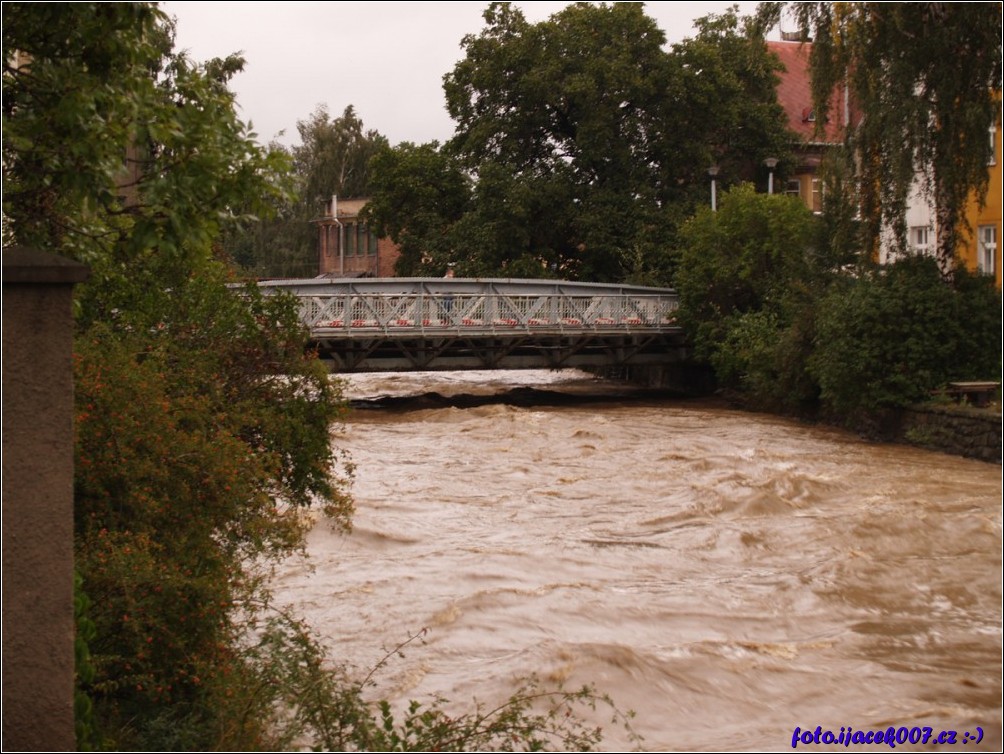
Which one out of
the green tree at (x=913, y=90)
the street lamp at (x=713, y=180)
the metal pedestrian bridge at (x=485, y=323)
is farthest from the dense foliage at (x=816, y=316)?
the street lamp at (x=713, y=180)

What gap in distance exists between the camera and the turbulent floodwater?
1048cm

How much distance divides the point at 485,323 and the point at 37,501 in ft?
103

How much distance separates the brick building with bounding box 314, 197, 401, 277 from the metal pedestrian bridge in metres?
38.8

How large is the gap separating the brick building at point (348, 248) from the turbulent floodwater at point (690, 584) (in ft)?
178

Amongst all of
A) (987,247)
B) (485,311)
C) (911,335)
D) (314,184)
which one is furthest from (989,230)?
(314,184)

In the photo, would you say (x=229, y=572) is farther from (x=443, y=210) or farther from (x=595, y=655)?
(x=443, y=210)

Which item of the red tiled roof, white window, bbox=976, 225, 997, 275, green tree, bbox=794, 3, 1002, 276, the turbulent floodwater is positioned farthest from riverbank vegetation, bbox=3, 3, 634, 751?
the red tiled roof

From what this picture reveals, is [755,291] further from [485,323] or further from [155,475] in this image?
[155,475]

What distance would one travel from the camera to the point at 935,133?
85.8 feet

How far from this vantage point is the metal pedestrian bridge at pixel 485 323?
116 ft

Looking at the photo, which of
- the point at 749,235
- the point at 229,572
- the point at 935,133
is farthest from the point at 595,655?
the point at 749,235

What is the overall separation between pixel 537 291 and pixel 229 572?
32830 millimetres

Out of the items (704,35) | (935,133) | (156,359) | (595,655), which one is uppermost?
(704,35)

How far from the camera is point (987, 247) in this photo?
3300 centimetres
